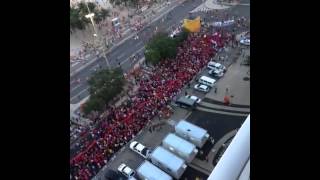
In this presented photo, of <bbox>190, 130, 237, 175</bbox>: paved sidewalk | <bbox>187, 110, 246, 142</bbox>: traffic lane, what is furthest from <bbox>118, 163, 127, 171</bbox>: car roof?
<bbox>187, 110, 246, 142</bbox>: traffic lane

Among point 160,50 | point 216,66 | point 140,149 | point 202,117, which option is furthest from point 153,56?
point 140,149

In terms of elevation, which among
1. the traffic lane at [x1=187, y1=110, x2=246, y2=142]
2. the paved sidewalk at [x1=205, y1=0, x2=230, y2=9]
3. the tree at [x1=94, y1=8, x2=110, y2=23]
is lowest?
the traffic lane at [x1=187, y1=110, x2=246, y2=142]

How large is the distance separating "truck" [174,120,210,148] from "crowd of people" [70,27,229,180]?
13.8ft

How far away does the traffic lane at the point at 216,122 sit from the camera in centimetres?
2802

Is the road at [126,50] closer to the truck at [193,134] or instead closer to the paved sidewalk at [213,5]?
the paved sidewalk at [213,5]

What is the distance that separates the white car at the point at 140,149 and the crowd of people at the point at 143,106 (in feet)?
3.30

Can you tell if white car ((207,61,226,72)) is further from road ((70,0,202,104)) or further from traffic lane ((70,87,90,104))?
traffic lane ((70,87,90,104))

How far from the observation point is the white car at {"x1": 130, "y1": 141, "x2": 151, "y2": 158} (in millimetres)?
26750

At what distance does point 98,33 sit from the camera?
48.7 meters

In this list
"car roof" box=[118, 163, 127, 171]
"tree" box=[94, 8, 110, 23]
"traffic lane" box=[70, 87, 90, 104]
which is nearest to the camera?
"car roof" box=[118, 163, 127, 171]
